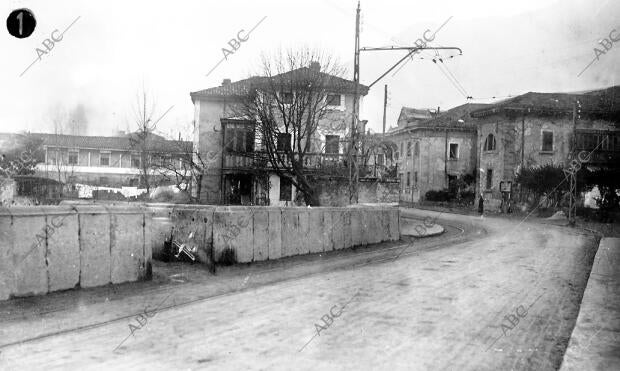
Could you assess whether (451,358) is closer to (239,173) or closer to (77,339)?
(77,339)

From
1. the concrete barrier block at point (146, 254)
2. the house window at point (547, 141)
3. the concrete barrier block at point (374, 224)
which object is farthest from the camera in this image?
the house window at point (547, 141)

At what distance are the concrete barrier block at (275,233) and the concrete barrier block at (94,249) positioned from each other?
13.7 ft

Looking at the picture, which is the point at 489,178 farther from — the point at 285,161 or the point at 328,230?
the point at 328,230

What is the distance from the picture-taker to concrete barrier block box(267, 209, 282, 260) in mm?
11839

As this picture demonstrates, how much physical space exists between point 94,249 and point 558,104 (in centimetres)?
4185

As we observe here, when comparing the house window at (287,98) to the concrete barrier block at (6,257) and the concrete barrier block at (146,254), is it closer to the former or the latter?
the concrete barrier block at (146,254)

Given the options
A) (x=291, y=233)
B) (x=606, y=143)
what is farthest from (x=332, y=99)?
(x=606, y=143)

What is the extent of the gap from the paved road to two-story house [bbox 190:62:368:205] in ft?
54.6

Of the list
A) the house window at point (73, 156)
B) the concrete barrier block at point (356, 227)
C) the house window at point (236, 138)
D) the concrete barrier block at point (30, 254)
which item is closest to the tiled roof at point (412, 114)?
the house window at point (236, 138)

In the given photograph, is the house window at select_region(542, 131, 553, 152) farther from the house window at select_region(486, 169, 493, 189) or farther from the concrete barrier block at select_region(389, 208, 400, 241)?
the concrete barrier block at select_region(389, 208, 400, 241)

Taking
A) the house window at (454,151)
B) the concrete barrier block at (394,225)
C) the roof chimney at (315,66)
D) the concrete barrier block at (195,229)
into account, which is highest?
the roof chimney at (315,66)

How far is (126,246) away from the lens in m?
8.57

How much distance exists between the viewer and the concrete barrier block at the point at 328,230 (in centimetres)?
1381

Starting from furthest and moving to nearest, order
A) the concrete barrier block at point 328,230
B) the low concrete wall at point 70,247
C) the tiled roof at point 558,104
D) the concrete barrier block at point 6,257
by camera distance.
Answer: the tiled roof at point 558,104 < the concrete barrier block at point 328,230 < the low concrete wall at point 70,247 < the concrete barrier block at point 6,257
